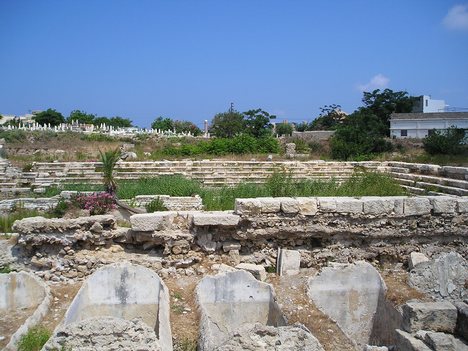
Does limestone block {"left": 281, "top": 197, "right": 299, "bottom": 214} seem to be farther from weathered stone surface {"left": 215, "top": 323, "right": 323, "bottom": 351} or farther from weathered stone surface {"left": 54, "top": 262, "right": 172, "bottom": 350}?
weathered stone surface {"left": 215, "top": 323, "right": 323, "bottom": 351}

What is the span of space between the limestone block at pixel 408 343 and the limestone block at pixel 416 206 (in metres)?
2.91

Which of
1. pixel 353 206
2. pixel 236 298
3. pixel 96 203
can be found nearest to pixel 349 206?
pixel 353 206

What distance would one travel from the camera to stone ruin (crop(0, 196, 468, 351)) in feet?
17.7

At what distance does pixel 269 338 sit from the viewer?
137 inches

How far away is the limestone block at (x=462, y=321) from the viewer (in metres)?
3.99

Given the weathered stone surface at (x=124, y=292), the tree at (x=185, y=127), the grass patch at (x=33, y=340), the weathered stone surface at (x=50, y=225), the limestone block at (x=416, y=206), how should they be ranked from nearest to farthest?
the grass patch at (x=33, y=340) < the weathered stone surface at (x=124, y=292) < the weathered stone surface at (x=50, y=225) < the limestone block at (x=416, y=206) < the tree at (x=185, y=127)

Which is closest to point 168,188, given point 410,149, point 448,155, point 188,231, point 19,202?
point 19,202

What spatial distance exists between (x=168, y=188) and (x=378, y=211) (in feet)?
27.0

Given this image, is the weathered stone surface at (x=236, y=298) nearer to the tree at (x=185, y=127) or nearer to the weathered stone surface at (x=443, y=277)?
the weathered stone surface at (x=443, y=277)

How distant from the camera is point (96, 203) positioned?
11039mm

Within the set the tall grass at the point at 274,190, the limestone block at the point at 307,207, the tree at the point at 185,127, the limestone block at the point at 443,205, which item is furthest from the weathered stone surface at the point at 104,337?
the tree at the point at 185,127

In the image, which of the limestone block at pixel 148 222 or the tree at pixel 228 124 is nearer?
the limestone block at pixel 148 222

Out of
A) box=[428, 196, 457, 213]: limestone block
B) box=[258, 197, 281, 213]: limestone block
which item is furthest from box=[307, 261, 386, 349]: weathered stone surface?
box=[428, 196, 457, 213]: limestone block

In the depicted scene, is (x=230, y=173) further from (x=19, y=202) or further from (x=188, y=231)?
(x=188, y=231)
